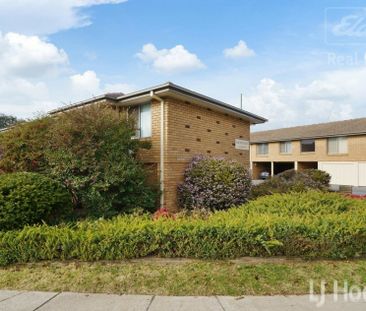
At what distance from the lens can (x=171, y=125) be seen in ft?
31.7

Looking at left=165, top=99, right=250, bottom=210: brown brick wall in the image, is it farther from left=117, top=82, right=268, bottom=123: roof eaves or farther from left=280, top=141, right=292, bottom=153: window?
left=280, top=141, right=292, bottom=153: window

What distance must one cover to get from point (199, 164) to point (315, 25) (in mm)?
5372

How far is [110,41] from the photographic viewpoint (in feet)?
30.3

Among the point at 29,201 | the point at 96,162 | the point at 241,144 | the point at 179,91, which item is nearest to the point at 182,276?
the point at 29,201

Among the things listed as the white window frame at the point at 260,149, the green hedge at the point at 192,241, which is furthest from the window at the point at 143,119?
the white window frame at the point at 260,149

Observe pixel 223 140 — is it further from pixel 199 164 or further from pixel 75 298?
pixel 75 298

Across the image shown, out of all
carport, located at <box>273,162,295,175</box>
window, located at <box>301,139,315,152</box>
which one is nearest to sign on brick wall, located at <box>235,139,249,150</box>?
window, located at <box>301,139,315,152</box>

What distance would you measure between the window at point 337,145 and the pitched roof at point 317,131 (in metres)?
0.68

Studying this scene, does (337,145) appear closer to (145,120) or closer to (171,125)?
(171,125)

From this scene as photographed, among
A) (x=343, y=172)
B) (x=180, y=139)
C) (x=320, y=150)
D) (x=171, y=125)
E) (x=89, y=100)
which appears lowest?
(x=343, y=172)

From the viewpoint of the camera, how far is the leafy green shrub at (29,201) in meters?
5.37

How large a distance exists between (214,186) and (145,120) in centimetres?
348

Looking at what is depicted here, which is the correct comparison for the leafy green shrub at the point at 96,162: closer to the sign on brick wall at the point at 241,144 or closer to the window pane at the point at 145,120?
the window pane at the point at 145,120

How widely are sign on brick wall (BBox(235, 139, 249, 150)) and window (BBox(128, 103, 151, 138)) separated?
4.63 m
